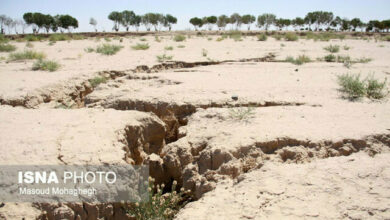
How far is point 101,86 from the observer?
5668 mm

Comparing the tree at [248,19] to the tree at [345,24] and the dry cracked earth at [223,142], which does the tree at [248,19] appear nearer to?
the tree at [345,24]

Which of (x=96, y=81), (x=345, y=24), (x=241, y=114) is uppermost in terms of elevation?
(x=345, y=24)

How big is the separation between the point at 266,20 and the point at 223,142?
55.7 meters

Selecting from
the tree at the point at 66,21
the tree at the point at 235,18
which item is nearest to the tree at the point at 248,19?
the tree at the point at 235,18

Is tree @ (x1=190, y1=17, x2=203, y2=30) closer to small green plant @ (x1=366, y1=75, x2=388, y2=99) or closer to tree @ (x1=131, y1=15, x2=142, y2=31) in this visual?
tree @ (x1=131, y1=15, x2=142, y2=31)

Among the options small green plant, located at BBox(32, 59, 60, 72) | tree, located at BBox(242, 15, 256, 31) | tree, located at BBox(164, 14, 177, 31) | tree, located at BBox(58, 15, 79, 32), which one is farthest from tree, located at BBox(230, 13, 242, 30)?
small green plant, located at BBox(32, 59, 60, 72)

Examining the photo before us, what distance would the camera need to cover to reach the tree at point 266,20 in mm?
54406

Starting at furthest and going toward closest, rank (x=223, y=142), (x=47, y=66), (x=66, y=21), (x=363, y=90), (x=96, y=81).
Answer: (x=66, y=21) < (x=47, y=66) < (x=96, y=81) < (x=363, y=90) < (x=223, y=142)

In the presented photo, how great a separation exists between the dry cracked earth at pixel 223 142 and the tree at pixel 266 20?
52263 mm

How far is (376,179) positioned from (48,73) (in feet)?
22.6

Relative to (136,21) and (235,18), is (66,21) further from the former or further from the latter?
(235,18)

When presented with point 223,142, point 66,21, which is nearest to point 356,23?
point 66,21

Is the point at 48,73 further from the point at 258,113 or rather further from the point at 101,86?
the point at 258,113

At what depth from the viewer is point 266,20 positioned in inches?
2151
